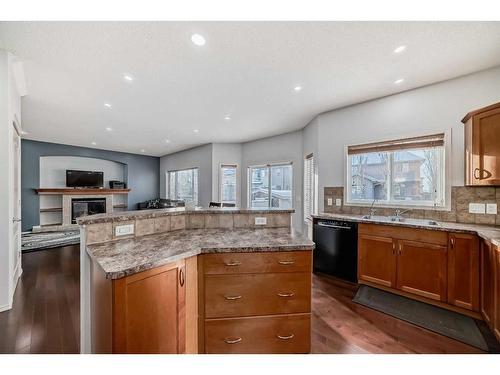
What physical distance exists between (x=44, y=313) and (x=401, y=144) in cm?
473

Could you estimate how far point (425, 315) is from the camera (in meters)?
2.15

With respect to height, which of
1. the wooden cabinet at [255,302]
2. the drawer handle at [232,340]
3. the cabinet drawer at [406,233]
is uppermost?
the cabinet drawer at [406,233]

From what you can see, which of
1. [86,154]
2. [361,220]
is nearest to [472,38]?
[361,220]

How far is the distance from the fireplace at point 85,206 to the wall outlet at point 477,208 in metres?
9.11

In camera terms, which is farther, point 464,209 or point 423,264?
point 464,209

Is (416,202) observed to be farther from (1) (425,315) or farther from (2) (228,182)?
(2) (228,182)

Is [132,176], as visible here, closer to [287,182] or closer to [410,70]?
[287,182]

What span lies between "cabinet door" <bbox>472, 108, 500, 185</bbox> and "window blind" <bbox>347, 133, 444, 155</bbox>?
47cm

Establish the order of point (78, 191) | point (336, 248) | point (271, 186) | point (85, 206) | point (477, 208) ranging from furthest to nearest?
point (85, 206) < point (78, 191) < point (271, 186) < point (336, 248) < point (477, 208)

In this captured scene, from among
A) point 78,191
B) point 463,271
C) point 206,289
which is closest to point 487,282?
point 463,271

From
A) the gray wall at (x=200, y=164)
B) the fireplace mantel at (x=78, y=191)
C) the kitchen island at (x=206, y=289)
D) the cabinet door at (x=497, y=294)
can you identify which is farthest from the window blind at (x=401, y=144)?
the fireplace mantel at (x=78, y=191)

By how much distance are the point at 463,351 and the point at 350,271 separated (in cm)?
127

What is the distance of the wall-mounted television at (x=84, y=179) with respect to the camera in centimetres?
703

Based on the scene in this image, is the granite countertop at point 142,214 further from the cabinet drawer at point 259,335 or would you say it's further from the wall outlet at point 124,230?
the cabinet drawer at point 259,335
